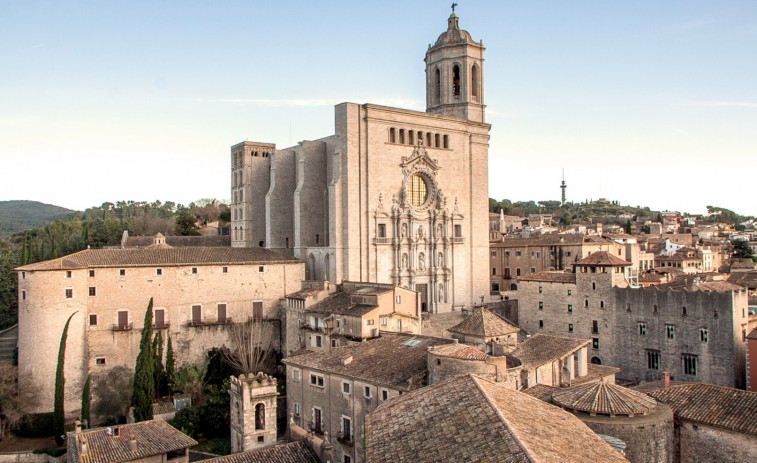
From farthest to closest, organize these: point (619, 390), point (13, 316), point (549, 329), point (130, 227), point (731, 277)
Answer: point (130, 227)
point (13, 316)
point (731, 277)
point (549, 329)
point (619, 390)

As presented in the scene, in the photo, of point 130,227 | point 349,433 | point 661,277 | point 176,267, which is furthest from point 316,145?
point 130,227

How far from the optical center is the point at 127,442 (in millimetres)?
24125

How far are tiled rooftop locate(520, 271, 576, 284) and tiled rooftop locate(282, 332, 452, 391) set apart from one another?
54.7 feet

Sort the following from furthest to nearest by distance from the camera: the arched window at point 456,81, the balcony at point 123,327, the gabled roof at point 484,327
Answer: the arched window at point 456,81, the balcony at point 123,327, the gabled roof at point 484,327

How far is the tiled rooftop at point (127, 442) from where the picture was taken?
75.9 ft

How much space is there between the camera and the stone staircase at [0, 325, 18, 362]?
43938 millimetres

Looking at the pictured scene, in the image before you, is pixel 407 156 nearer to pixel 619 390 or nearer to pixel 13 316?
pixel 619 390

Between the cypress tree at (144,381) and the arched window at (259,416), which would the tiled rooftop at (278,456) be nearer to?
the arched window at (259,416)

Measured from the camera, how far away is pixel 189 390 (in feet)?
107

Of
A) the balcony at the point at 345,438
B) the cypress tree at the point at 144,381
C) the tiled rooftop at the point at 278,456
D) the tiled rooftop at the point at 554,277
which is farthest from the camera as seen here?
the tiled rooftop at the point at 554,277

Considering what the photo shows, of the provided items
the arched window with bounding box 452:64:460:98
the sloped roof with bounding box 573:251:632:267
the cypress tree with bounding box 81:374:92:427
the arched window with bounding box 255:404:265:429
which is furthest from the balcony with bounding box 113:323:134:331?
the arched window with bounding box 452:64:460:98

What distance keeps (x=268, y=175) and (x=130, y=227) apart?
4261 cm

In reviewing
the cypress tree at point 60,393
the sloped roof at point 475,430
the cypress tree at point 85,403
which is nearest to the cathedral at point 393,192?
the cypress tree at point 85,403

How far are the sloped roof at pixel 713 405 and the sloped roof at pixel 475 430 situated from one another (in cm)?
836
